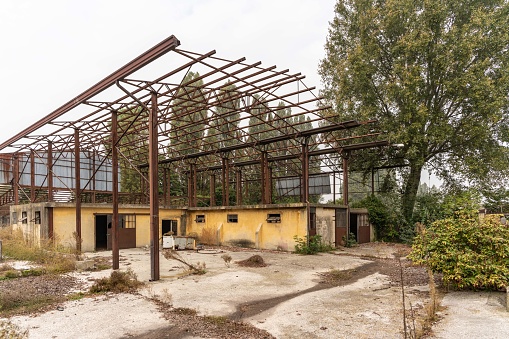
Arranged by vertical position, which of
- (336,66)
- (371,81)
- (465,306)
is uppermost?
(336,66)

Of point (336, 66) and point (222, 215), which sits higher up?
point (336, 66)

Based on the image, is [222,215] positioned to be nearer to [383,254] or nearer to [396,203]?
[383,254]

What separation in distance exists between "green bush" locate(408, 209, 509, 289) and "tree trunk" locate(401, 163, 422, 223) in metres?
12.9

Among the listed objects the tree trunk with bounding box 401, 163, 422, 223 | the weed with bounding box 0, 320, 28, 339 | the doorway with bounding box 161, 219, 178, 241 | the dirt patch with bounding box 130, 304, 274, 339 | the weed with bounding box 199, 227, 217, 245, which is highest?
the tree trunk with bounding box 401, 163, 422, 223

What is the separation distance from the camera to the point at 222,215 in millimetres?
21094

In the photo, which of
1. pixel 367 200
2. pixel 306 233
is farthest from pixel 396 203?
pixel 306 233

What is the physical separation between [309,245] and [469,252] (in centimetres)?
867

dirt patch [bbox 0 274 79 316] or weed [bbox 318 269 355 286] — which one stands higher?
dirt patch [bbox 0 274 79 316]

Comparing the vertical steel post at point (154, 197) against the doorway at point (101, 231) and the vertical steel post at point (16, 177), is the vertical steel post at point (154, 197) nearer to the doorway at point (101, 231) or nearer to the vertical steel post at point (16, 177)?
the doorway at point (101, 231)

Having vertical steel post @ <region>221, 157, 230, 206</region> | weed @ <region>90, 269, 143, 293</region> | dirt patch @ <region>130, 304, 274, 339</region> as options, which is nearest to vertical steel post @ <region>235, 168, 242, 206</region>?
vertical steel post @ <region>221, 157, 230, 206</region>

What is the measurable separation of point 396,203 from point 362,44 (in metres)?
10.3

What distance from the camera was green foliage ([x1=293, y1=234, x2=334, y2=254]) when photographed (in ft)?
53.0

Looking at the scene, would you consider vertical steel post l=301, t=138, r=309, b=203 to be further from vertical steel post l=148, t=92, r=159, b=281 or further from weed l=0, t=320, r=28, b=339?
weed l=0, t=320, r=28, b=339

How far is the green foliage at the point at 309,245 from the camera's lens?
16156 millimetres
